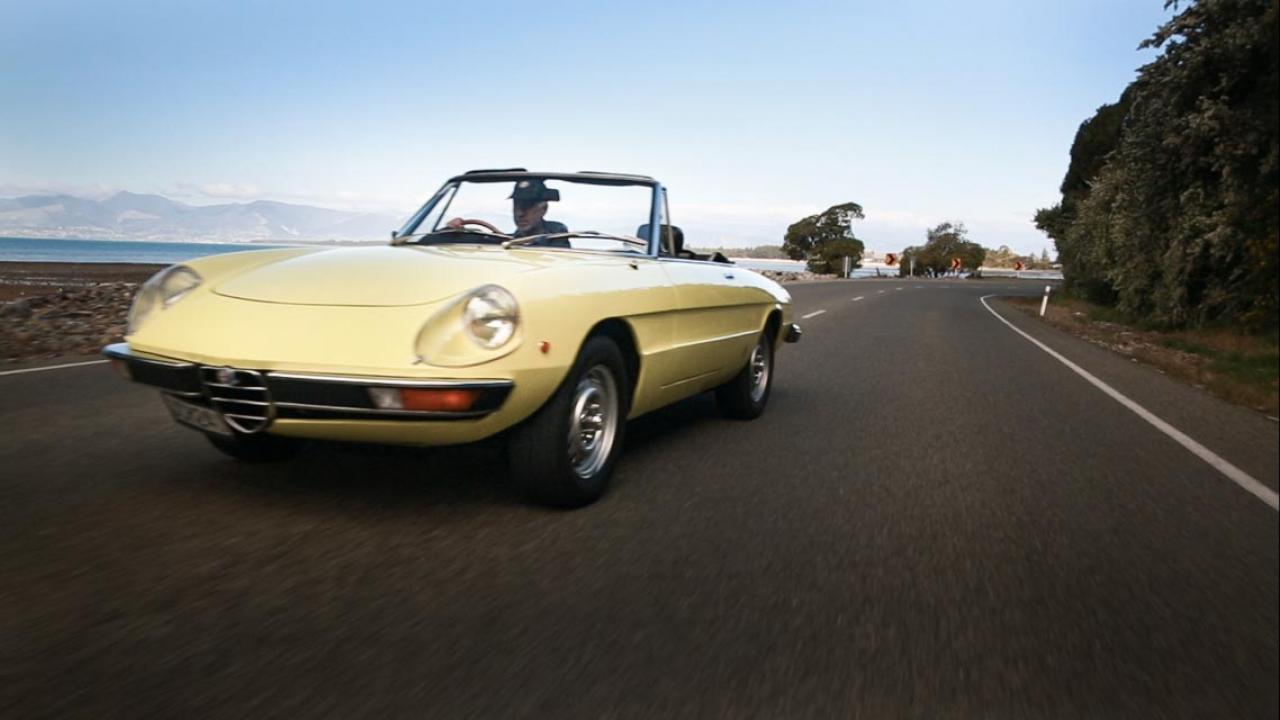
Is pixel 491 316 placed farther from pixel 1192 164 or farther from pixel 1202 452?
pixel 1192 164

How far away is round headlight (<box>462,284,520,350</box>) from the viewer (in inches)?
135

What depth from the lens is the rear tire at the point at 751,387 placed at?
6113mm

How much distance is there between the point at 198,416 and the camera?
142 inches

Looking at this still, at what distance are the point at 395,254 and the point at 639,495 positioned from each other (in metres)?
1.48

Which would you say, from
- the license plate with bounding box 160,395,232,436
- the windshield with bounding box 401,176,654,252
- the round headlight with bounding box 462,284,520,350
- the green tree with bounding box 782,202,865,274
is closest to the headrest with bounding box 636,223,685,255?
the windshield with bounding box 401,176,654,252

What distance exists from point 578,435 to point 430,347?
2.87ft

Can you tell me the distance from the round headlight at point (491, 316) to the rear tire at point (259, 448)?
1291 mm

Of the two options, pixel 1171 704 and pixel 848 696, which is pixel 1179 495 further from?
pixel 848 696

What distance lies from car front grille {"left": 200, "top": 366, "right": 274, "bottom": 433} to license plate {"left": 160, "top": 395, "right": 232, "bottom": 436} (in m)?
0.05

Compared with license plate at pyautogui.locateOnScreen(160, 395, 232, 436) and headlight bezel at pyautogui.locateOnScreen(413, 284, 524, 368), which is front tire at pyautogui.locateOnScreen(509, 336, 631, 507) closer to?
headlight bezel at pyautogui.locateOnScreen(413, 284, 524, 368)

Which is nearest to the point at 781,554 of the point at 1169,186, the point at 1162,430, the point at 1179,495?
the point at 1179,495

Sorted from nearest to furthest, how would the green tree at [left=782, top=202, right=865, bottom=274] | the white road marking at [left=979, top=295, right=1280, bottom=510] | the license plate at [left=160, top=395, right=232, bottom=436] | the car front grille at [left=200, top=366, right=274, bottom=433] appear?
1. the car front grille at [left=200, top=366, right=274, bottom=433]
2. the license plate at [left=160, top=395, right=232, bottom=436]
3. the white road marking at [left=979, top=295, right=1280, bottom=510]
4. the green tree at [left=782, top=202, right=865, bottom=274]

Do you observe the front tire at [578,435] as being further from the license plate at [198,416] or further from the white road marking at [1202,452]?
the white road marking at [1202,452]

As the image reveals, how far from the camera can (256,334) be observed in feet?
11.3
